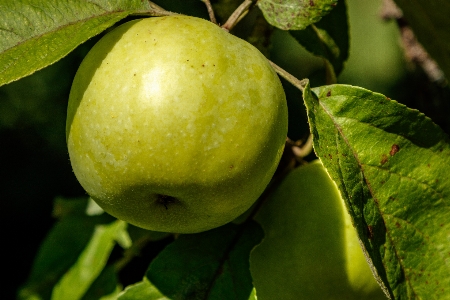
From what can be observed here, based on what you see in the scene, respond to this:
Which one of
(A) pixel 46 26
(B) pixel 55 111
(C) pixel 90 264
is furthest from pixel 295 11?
(B) pixel 55 111

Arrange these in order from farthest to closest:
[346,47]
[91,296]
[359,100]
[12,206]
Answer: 1. [12,206]
2. [91,296]
3. [346,47]
4. [359,100]

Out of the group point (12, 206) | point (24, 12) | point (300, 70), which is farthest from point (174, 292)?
point (300, 70)

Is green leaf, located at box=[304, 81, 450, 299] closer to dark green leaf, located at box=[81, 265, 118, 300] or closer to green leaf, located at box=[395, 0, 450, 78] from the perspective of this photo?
green leaf, located at box=[395, 0, 450, 78]

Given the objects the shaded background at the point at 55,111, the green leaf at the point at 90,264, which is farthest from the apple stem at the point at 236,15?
the green leaf at the point at 90,264

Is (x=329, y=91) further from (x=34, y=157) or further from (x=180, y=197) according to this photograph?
(x=34, y=157)

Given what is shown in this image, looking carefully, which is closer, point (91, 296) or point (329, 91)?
point (329, 91)

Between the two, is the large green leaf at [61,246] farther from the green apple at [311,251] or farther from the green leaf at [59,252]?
the green apple at [311,251]

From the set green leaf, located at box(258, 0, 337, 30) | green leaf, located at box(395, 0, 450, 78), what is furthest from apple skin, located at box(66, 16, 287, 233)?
green leaf, located at box(395, 0, 450, 78)
